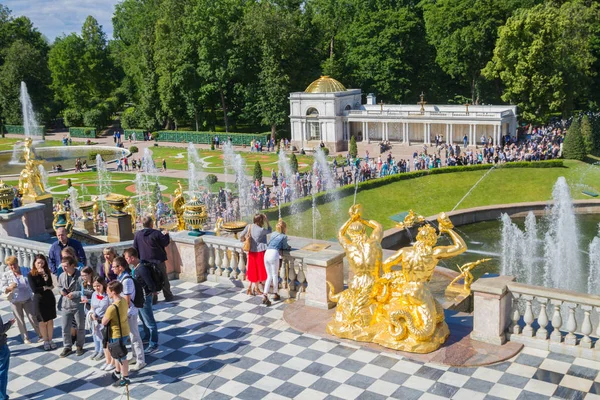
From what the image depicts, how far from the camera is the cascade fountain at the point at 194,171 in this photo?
143ft

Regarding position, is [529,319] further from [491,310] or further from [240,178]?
[240,178]

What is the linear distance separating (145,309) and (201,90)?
6002 cm

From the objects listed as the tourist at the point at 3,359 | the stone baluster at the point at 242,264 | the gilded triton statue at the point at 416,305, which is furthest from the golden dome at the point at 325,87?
the tourist at the point at 3,359

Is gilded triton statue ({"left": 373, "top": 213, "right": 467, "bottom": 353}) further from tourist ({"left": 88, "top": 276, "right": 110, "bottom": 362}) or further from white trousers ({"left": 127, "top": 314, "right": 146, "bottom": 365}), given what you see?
tourist ({"left": 88, "top": 276, "right": 110, "bottom": 362})

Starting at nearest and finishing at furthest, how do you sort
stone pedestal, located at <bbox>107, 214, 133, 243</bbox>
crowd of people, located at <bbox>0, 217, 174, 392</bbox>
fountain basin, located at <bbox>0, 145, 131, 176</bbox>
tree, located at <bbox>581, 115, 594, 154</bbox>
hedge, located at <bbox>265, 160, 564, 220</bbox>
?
crowd of people, located at <bbox>0, 217, 174, 392</bbox> → stone pedestal, located at <bbox>107, 214, 133, 243</bbox> → hedge, located at <bbox>265, 160, 564, 220</bbox> → tree, located at <bbox>581, 115, 594, 154</bbox> → fountain basin, located at <bbox>0, 145, 131, 176</bbox>

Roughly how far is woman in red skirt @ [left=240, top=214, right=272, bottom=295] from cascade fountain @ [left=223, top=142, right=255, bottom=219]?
70.0 feet

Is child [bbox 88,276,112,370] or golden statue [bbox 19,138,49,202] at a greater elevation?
golden statue [bbox 19,138,49,202]

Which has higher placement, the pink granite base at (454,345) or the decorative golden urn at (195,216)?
the decorative golden urn at (195,216)

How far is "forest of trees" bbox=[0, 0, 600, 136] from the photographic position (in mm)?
59250

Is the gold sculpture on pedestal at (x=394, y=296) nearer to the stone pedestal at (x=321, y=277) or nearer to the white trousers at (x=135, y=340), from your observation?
the stone pedestal at (x=321, y=277)

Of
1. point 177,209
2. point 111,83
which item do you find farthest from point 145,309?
point 111,83

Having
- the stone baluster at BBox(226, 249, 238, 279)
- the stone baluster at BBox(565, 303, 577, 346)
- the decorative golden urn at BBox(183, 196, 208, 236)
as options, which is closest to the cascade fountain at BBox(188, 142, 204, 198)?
the decorative golden urn at BBox(183, 196, 208, 236)

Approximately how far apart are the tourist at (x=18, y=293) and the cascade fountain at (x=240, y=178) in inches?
907

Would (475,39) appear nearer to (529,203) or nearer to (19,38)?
(529,203)
